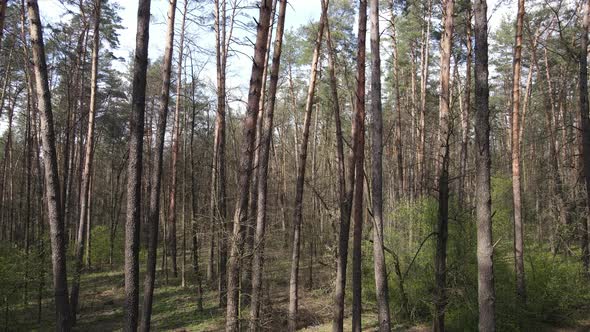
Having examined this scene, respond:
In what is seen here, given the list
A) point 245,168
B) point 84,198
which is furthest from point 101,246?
point 245,168

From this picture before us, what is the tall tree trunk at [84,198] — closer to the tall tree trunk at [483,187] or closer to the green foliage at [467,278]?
the green foliage at [467,278]

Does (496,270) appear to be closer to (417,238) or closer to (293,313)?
(417,238)

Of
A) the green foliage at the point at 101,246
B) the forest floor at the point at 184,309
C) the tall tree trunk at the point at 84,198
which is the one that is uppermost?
the tall tree trunk at the point at 84,198

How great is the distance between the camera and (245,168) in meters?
6.72

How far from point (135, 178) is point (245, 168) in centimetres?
173

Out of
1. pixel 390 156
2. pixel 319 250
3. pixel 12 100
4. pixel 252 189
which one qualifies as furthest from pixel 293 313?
pixel 12 100

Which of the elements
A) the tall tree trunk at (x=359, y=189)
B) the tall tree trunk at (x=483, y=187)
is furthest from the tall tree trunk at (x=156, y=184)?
the tall tree trunk at (x=483, y=187)

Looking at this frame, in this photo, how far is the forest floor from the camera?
13.4 metres

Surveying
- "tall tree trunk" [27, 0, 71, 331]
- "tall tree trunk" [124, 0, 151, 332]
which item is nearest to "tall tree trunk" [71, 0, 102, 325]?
"tall tree trunk" [27, 0, 71, 331]

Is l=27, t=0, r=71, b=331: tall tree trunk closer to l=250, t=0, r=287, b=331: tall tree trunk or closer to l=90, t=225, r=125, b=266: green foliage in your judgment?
l=250, t=0, r=287, b=331: tall tree trunk

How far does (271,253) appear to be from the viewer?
1073cm

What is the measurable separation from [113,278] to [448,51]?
1980 centimetres

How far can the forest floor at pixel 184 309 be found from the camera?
1338 centimetres

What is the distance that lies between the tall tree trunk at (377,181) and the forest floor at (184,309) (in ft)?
12.2
